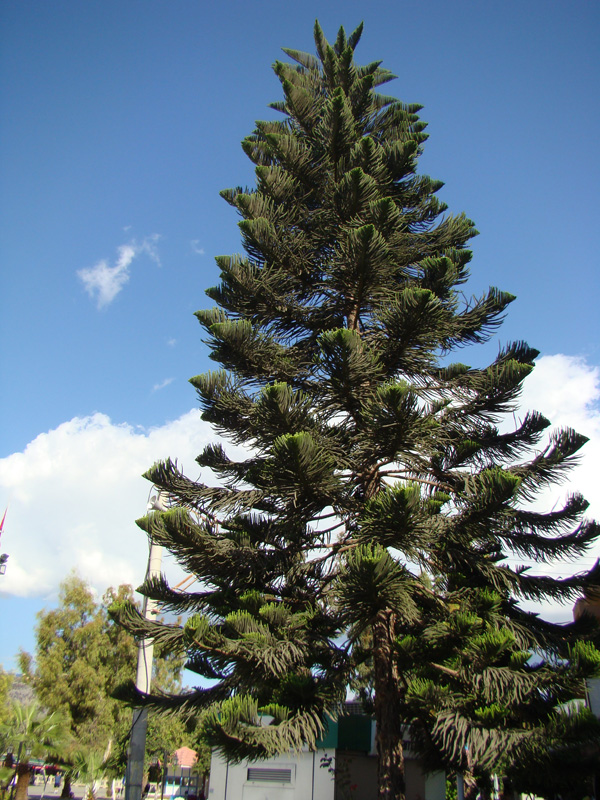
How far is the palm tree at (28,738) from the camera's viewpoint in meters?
13.3

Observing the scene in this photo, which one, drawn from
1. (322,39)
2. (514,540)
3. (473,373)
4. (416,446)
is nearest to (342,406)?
(416,446)

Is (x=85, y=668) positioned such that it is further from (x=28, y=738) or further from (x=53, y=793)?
(x=53, y=793)

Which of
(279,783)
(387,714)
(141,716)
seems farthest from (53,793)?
(387,714)

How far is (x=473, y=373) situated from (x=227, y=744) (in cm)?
500

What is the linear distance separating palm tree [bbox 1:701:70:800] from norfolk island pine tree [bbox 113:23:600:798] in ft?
32.0

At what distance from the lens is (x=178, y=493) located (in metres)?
7.13

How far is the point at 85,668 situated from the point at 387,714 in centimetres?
1473

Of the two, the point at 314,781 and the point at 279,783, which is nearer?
the point at 314,781

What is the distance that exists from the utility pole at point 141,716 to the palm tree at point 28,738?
8.99 m

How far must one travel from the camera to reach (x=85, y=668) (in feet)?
58.0

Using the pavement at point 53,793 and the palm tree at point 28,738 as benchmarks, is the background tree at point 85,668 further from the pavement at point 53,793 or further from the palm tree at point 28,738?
the pavement at point 53,793

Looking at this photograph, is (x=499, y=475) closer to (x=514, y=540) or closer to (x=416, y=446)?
(x=416, y=446)

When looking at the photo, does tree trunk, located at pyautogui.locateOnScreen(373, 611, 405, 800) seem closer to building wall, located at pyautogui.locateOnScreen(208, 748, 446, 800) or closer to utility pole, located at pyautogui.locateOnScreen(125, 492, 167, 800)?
utility pole, located at pyautogui.locateOnScreen(125, 492, 167, 800)

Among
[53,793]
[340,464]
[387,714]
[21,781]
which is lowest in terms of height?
[53,793]
